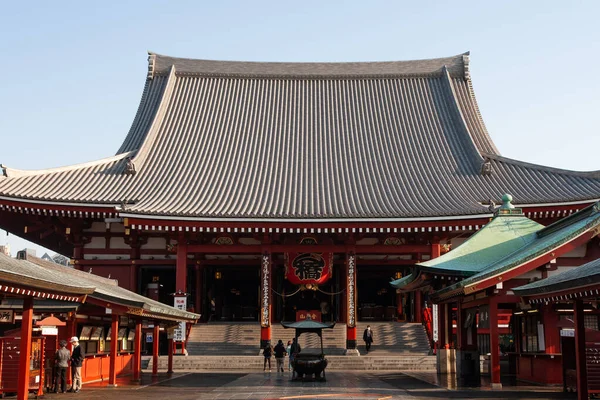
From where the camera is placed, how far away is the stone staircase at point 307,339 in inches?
1289

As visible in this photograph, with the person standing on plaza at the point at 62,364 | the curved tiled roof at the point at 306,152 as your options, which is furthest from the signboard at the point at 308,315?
the person standing on plaza at the point at 62,364

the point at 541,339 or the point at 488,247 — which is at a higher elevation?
the point at 488,247

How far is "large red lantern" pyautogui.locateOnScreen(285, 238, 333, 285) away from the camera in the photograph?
34.2 m

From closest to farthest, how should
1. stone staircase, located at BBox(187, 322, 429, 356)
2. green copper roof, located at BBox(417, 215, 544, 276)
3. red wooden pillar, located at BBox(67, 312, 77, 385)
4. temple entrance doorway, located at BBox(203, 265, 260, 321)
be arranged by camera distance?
red wooden pillar, located at BBox(67, 312, 77, 385) < green copper roof, located at BBox(417, 215, 544, 276) < stone staircase, located at BBox(187, 322, 429, 356) < temple entrance doorway, located at BBox(203, 265, 260, 321)

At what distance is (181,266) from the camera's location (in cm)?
3353

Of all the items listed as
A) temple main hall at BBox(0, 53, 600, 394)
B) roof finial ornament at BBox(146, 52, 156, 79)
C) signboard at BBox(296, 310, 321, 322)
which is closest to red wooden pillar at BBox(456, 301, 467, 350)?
temple main hall at BBox(0, 53, 600, 394)

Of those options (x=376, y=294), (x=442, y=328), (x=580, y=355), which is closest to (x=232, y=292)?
(x=376, y=294)

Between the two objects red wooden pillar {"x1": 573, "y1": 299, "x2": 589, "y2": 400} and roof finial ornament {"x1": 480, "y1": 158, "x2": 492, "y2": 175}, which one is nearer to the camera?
red wooden pillar {"x1": 573, "y1": 299, "x2": 589, "y2": 400}

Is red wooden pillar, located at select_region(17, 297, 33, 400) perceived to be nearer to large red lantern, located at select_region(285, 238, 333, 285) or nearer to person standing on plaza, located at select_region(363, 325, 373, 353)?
person standing on plaza, located at select_region(363, 325, 373, 353)

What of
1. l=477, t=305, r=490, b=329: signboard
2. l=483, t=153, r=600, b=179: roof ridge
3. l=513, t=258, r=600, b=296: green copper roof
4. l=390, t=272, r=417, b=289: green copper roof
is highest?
l=483, t=153, r=600, b=179: roof ridge

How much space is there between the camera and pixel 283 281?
3866cm

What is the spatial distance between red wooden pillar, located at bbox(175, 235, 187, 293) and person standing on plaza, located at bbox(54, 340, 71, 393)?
47.2 ft

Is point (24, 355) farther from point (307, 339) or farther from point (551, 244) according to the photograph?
point (307, 339)

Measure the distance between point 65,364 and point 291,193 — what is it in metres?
18.8
